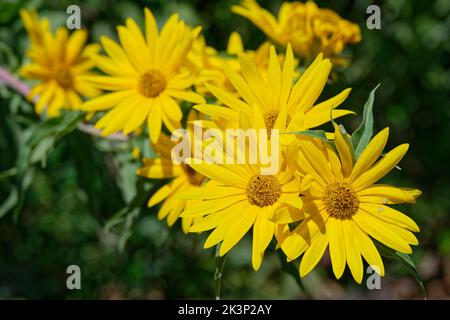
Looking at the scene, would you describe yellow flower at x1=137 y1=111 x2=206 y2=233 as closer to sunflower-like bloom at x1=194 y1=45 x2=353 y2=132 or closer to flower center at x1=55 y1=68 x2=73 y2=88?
sunflower-like bloom at x1=194 y1=45 x2=353 y2=132

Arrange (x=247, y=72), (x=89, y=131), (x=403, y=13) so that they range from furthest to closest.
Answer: (x=403, y=13), (x=89, y=131), (x=247, y=72)

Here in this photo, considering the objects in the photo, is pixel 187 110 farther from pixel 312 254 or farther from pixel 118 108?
pixel 312 254

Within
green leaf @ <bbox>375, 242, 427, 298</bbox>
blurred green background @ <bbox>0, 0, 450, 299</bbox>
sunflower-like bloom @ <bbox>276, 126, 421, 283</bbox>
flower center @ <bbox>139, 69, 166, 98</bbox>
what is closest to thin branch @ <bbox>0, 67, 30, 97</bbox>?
blurred green background @ <bbox>0, 0, 450, 299</bbox>

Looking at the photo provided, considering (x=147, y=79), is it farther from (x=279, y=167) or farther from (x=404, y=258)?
(x=404, y=258)

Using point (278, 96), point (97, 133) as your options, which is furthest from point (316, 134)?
point (97, 133)

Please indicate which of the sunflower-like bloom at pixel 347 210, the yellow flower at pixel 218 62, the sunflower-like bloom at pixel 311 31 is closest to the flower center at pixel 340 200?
the sunflower-like bloom at pixel 347 210

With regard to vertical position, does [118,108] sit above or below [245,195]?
above

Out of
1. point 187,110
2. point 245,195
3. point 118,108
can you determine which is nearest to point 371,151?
point 245,195
